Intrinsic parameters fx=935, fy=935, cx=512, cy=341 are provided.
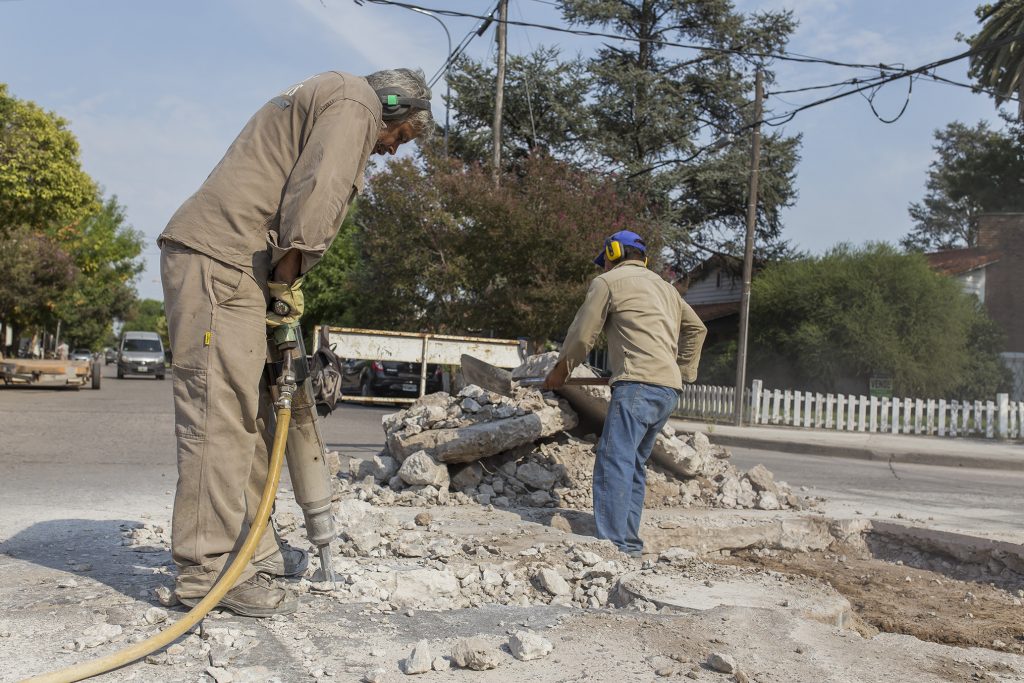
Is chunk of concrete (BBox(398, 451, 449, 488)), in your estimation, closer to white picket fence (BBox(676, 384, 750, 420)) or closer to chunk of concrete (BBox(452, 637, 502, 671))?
chunk of concrete (BBox(452, 637, 502, 671))

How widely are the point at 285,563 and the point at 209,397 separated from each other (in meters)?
0.85

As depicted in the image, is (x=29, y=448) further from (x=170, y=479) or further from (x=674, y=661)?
(x=674, y=661)

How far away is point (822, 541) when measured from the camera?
237 inches

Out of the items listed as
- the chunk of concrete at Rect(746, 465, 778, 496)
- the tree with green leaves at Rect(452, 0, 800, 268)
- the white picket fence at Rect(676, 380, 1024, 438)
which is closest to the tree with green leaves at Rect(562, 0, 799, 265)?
the tree with green leaves at Rect(452, 0, 800, 268)

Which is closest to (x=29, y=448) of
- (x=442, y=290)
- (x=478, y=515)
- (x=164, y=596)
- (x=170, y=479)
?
(x=170, y=479)

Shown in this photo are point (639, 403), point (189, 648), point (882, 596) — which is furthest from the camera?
point (639, 403)

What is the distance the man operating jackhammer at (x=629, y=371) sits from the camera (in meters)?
5.16

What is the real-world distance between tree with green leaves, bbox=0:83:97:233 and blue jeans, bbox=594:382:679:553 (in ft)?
83.0

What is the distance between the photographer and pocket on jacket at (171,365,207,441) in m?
3.32

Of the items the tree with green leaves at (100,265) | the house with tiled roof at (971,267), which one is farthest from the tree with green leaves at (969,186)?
the tree with green leaves at (100,265)

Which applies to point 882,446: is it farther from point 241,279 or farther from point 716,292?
point 716,292

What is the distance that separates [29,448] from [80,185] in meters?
21.3

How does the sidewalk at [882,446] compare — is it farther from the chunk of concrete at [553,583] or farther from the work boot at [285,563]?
the work boot at [285,563]

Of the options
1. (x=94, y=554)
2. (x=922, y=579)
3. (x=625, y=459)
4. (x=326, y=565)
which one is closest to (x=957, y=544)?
(x=922, y=579)
